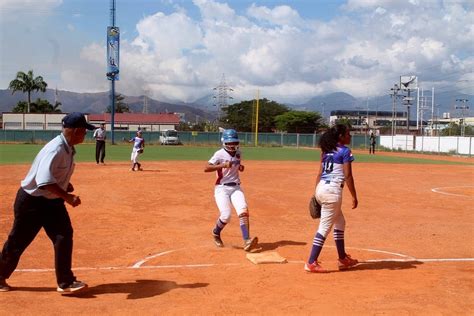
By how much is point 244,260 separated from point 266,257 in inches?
12.3

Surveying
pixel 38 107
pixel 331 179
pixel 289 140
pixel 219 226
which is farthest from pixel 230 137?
pixel 38 107

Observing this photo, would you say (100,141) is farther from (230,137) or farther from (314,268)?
(314,268)

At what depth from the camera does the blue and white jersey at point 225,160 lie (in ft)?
26.7

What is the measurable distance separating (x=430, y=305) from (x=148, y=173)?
17.1 metres

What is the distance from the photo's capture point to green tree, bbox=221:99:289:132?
106 metres

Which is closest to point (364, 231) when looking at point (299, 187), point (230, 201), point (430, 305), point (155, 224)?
point (230, 201)

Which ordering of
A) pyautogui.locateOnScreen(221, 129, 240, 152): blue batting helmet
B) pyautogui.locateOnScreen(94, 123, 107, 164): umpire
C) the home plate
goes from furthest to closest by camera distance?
pyautogui.locateOnScreen(94, 123, 107, 164): umpire → pyautogui.locateOnScreen(221, 129, 240, 152): blue batting helmet → the home plate

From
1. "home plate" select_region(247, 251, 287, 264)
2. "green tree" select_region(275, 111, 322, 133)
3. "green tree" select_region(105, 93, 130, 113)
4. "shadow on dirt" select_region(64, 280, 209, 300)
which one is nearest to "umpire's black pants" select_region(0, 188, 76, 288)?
"shadow on dirt" select_region(64, 280, 209, 300)

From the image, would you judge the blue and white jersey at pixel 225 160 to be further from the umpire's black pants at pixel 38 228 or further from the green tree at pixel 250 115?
the green tree at pixel 250 115

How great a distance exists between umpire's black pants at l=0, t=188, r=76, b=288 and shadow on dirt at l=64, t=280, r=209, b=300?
0.28 m

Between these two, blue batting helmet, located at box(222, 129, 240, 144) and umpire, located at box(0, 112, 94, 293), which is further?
blue batting helmet, located at box(222, 129, 240, 144)

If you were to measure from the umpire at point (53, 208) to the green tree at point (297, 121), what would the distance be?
295 ft

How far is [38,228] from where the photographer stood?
5711mm

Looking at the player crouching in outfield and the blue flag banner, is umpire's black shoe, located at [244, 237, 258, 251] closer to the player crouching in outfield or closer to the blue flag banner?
the player crouching in outfield
